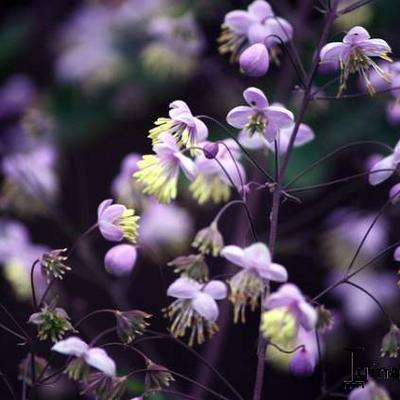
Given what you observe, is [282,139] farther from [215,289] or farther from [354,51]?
[215,289]

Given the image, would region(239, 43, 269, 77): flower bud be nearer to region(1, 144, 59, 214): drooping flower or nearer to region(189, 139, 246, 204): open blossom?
region(189, 139, 246, 204): open blossom

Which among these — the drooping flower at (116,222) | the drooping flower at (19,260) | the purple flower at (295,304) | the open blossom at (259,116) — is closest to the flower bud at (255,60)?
the open blossom at (259,116)

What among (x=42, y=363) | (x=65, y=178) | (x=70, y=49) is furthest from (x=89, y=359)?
(x=65, y=178)

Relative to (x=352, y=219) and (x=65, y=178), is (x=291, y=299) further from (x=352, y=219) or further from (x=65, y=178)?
(x=65, y=178)

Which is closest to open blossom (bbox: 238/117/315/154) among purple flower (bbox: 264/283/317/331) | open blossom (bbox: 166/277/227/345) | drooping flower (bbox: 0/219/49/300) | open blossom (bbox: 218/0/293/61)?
open blossom (bbox: 218/0/293/61)

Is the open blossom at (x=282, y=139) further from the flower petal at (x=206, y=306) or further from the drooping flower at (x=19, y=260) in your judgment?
the drooping flower at (x=19, y=260)

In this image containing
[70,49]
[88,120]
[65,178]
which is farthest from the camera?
[65,178]
